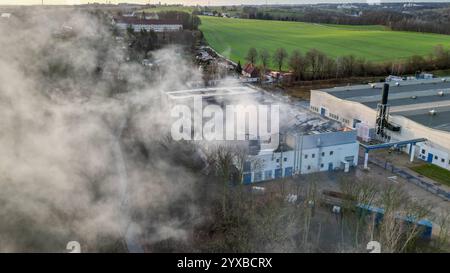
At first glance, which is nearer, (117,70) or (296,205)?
(296,205)

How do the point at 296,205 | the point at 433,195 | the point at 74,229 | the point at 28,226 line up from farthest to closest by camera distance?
1. the point at 433,195
2. the point at 296,205
3. the point at 74,229
4. the point at 28,226

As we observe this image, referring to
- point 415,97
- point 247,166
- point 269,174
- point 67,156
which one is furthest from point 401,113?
point 67,156

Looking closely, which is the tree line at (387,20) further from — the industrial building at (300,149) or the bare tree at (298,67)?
the industrial building at (300,149)

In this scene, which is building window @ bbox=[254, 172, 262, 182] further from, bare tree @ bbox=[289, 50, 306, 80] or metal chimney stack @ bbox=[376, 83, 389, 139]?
bare tree @ bbox=[289, 50, 306, 80]

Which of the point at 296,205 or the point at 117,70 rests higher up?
the point at 117,70

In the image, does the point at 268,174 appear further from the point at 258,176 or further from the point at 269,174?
→ the point at 258,176

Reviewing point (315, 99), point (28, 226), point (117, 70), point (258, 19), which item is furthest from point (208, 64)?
point (258, 19)

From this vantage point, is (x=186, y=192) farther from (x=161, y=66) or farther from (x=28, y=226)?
(x=161, y=66)
